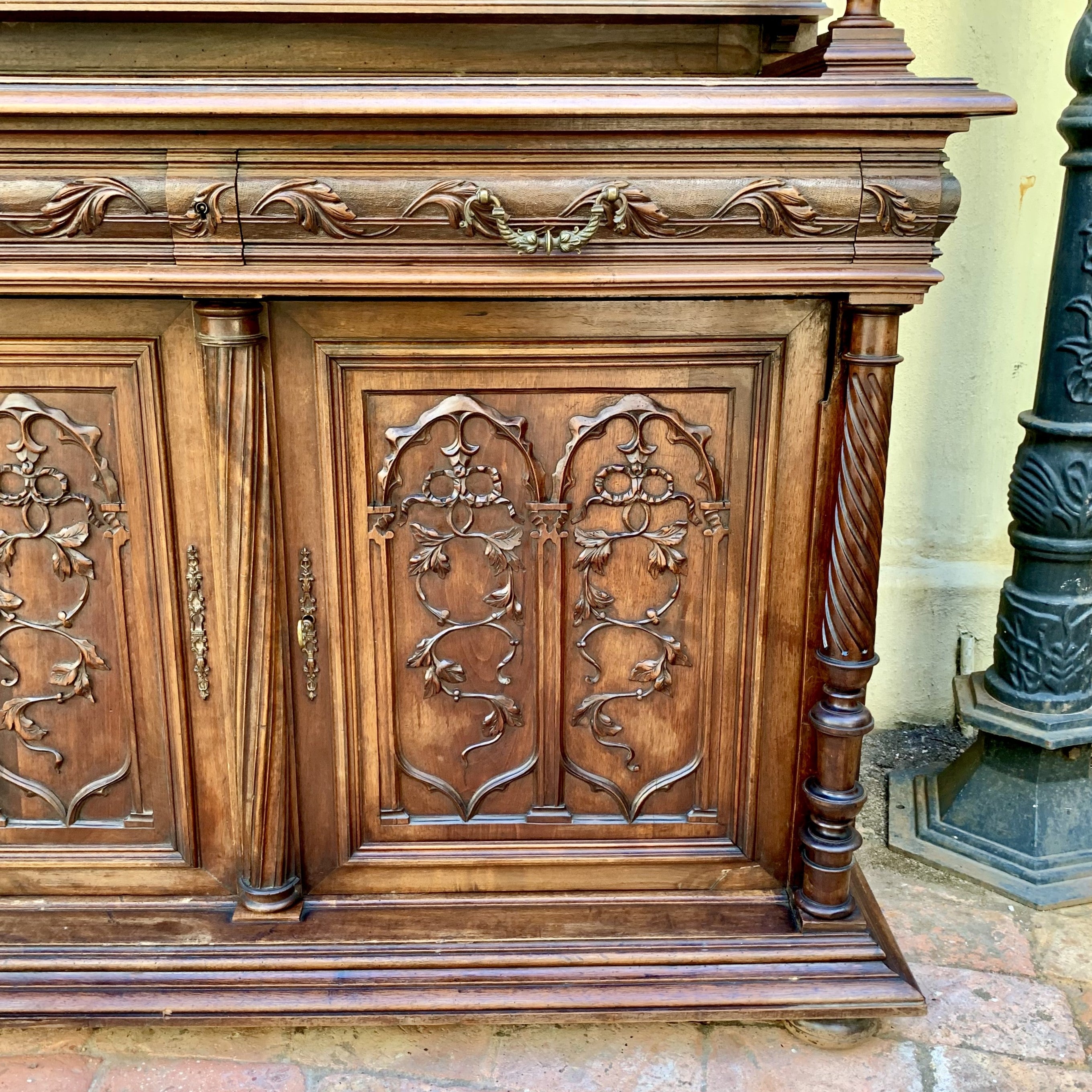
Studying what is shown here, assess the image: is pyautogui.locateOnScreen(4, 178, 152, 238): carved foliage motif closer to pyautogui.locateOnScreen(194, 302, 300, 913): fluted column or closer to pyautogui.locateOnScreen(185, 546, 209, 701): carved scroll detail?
pyautogui.locateOnScreen(194, 302, 300, 913): fluted column

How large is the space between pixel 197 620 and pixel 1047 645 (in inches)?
59.9

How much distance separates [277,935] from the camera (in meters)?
1.65

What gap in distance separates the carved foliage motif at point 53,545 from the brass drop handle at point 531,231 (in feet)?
1.98

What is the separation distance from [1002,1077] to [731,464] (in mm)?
991

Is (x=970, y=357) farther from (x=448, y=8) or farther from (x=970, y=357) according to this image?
(x=448, y=8)

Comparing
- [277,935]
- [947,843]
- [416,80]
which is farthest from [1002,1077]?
[416,80]

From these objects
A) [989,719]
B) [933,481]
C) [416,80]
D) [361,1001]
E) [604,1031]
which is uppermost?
[416,80]

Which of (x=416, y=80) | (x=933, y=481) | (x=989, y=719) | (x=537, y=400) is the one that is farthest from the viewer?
(x=933, y=481)

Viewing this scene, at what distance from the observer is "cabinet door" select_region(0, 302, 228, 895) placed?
149 cm

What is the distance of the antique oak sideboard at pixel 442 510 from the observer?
4.47ft

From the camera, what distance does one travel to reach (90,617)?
160cm

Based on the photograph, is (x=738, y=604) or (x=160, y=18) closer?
(x=738, y=604)

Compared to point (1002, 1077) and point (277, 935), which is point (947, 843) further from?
point (277, 935)

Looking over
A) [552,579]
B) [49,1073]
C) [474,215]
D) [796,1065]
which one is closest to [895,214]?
[474,215]
